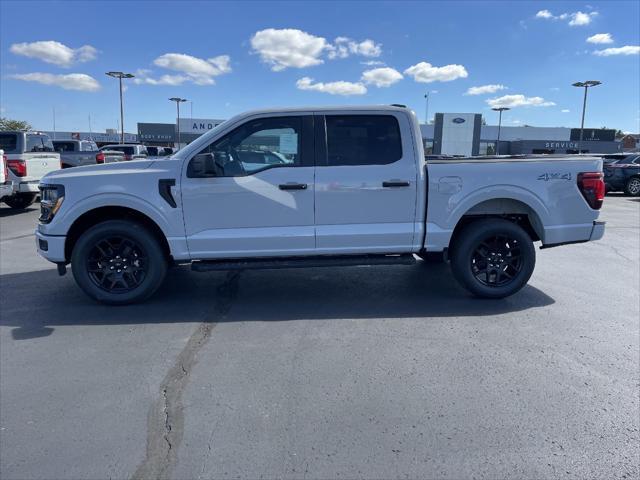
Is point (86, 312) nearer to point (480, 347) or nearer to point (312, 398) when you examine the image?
point (312, 398)

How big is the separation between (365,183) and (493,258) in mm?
1727

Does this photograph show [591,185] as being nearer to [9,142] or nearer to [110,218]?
[110,218]

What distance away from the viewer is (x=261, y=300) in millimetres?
5305

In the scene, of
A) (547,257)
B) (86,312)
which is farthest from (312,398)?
(547,257)

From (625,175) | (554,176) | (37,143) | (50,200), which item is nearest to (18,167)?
(37,143)

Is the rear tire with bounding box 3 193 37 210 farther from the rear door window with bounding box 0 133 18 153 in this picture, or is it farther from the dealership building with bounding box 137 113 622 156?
the dealership building with bounding box 137 113 622 156

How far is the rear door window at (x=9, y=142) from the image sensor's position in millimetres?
11587

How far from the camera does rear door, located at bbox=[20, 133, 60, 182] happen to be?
38.3 feet

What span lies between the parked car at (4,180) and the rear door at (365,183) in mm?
9191

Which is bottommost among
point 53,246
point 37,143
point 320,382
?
point 320,382

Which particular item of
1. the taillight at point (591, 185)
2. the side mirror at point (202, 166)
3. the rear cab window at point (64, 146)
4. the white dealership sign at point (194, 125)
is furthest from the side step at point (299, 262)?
the white dealership sign at point (194, 125)

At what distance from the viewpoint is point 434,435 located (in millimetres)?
2818

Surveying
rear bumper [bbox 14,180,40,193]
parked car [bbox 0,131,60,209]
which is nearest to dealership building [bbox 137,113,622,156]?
parked car [bbox 0,131,60,209]

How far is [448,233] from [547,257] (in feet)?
11.4
